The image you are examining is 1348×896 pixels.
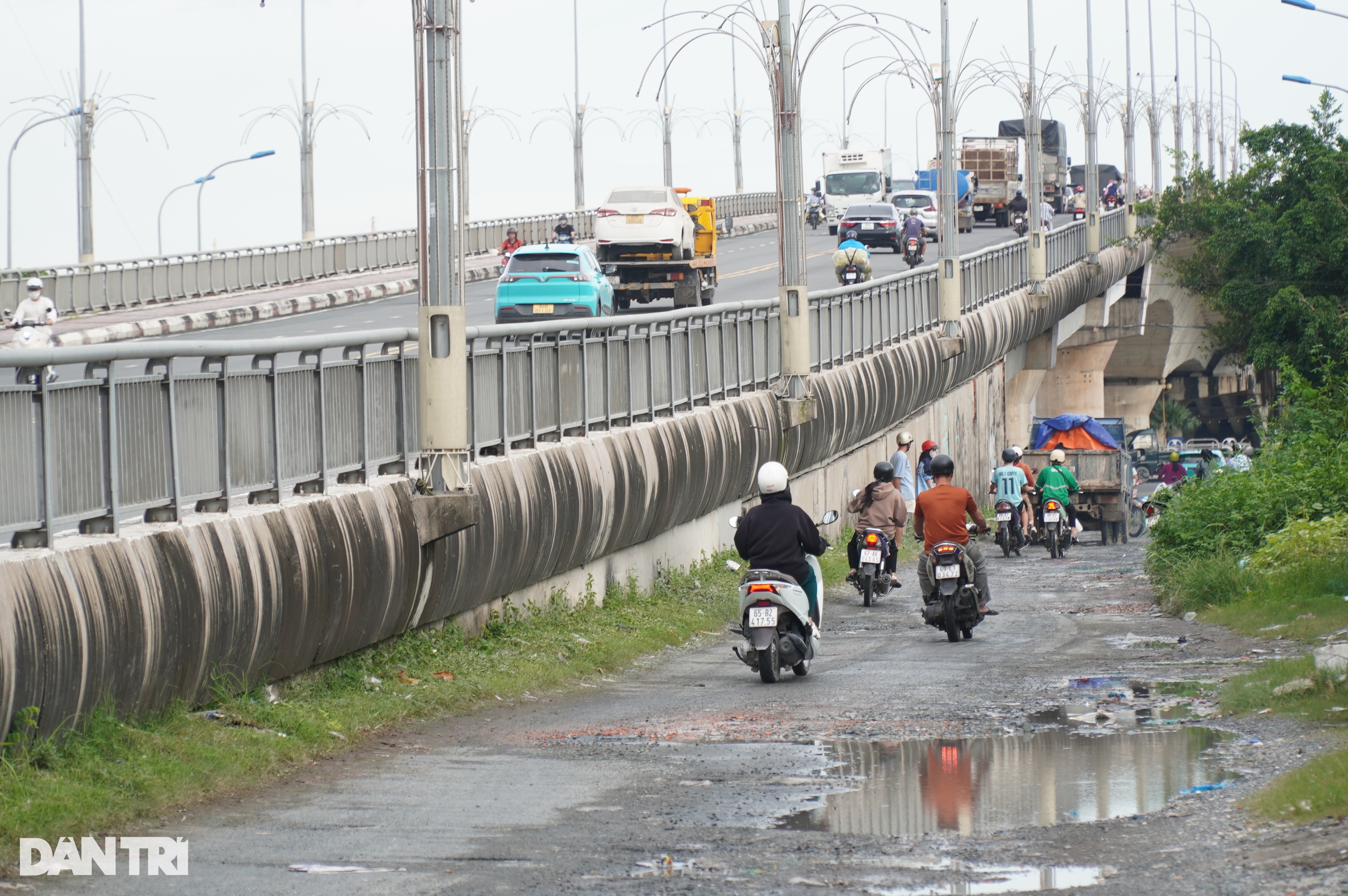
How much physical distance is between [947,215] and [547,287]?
9091 millimetres

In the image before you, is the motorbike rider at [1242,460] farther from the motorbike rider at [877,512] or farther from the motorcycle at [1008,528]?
the motorbike rider at [877,512]

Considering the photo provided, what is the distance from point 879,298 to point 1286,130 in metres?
21.3

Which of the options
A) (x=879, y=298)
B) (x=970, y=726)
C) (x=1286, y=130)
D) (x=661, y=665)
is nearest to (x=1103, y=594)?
(x=661, y=665)

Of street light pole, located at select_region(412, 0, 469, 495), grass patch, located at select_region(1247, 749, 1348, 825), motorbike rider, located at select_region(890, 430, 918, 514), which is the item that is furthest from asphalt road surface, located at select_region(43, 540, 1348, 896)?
motorbike rider, located at select_region(890, 430, 918, 514)

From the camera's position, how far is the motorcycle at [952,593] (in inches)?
583

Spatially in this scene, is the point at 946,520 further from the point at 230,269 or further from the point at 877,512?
the point at 230,269

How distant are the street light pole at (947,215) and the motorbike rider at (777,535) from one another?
23.2m

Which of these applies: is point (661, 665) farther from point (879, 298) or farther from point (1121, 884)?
point (879, 298)

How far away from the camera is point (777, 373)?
24875mm

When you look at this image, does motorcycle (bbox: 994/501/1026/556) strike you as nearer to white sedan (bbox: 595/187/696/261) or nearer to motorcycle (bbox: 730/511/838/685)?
white sedan (bbox: 595/187/696/261)

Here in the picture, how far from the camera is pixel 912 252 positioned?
5881cm

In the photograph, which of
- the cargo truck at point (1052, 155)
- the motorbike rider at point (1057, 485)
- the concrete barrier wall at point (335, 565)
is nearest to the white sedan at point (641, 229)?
the motorbike rider at point (1057, 485)

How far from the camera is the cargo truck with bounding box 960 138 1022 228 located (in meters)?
78.3

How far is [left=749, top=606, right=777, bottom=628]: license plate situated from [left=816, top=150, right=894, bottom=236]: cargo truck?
218ft
